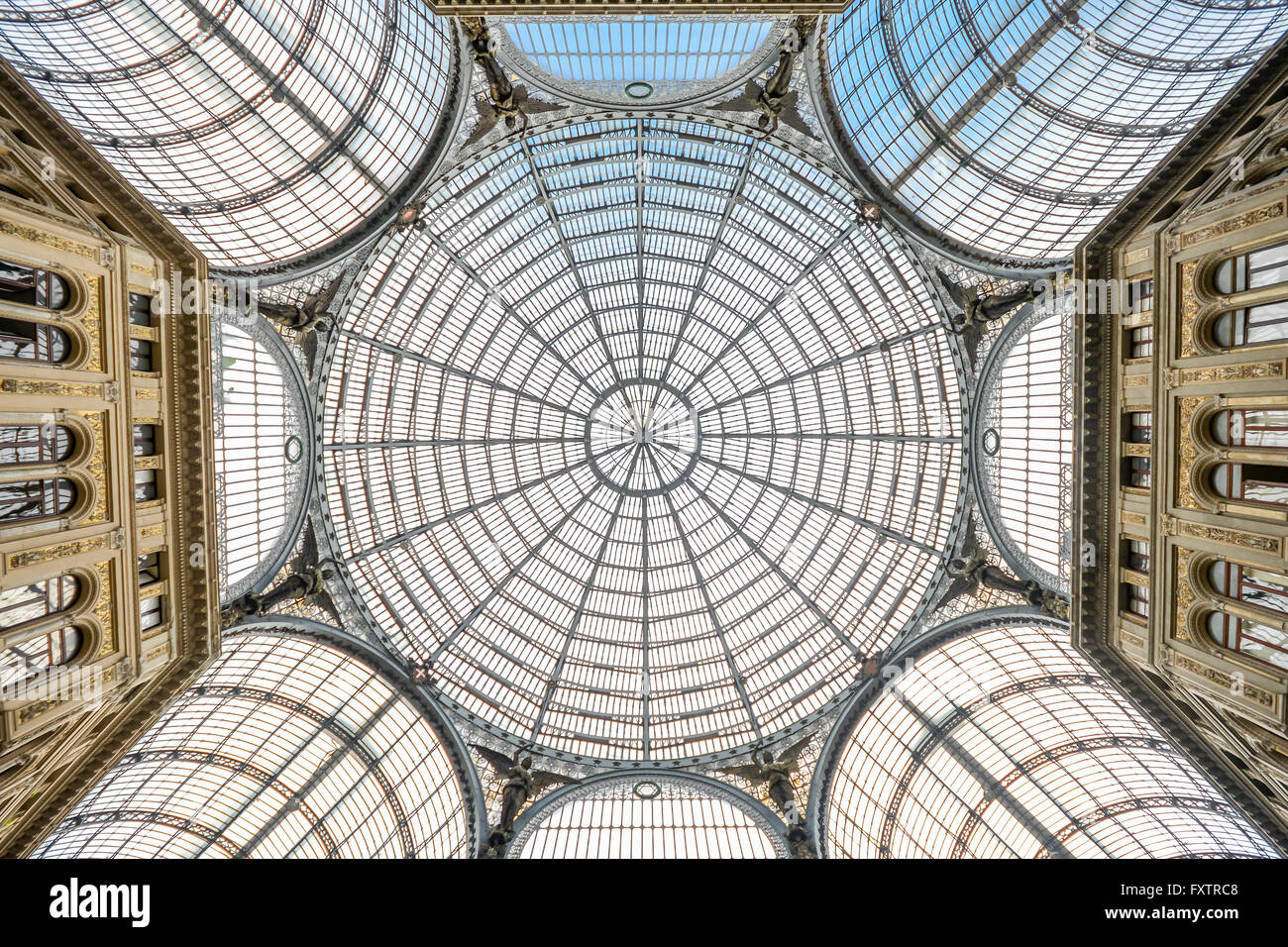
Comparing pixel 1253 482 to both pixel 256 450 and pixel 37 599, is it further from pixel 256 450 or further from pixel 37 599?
pixel 256 450

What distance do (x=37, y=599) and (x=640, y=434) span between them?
3314 cm

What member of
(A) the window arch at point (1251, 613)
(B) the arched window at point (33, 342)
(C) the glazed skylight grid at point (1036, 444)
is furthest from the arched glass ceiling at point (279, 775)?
(A) the window arch at point (1251, 613)

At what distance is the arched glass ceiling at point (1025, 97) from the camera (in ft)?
76.3

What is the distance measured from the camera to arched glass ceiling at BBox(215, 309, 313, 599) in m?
27.8

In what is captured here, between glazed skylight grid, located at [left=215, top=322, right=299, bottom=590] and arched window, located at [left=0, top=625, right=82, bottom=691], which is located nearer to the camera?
arched window, located at [left=0, top=625, right=82, bottom=691]

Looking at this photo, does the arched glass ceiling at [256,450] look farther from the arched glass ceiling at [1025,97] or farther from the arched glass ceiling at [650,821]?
the arched glass ceiling at [1025,97]

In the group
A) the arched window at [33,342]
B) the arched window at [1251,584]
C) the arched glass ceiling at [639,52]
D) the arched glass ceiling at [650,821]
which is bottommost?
the arched glass ceiling at [650,821]

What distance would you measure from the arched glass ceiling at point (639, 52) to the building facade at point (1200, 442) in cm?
1476

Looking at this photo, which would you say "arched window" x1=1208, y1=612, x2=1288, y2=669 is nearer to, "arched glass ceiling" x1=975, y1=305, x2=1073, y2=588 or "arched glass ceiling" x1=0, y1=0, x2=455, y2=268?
"arched glass ceiling" x1=975, y1=305, x2=1073, y2=588

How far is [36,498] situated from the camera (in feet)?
56.2

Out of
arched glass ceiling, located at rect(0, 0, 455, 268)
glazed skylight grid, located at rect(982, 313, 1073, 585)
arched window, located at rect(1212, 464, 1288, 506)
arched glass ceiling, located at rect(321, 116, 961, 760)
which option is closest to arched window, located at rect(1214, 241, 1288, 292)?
arched window, located at rect(1212, 464, 1288, 506)

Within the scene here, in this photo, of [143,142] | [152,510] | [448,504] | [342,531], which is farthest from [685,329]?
[152,510]

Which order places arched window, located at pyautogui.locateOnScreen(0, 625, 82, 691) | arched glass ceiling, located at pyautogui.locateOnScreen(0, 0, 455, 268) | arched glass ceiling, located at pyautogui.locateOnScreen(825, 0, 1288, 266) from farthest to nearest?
arched glass ceiling, located at pyautogui.locateOnScreen(825, 0, 1288, 266) → arched glass ceiling, located at pyautogui.locateOnScreen(0, 0, 455, 268) → arched window, located at pyautogui.locateOnScreen(0, 625, 82, 691)

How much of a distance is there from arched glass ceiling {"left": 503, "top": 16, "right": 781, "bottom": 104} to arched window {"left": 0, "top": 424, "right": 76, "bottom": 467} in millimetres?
19742
